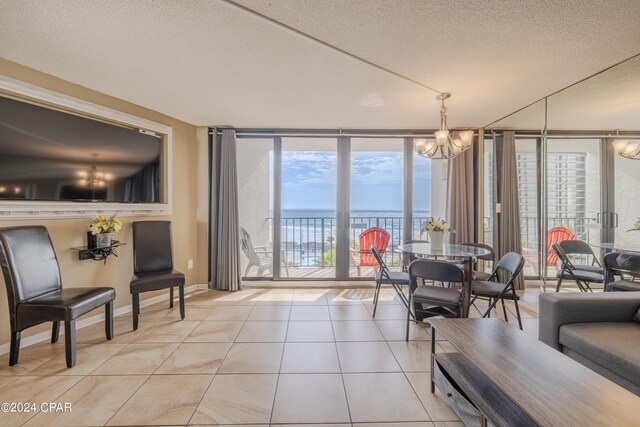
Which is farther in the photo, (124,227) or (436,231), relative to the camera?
(124,227)

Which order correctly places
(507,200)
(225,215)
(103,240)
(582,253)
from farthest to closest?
(225,215) → (507,200) → (582,253) → (103,240)

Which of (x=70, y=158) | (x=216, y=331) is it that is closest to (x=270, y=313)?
(x=216, y=331)

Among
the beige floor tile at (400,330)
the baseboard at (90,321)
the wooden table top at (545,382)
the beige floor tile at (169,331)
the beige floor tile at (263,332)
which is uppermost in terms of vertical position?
the wooden table top at (545,382)

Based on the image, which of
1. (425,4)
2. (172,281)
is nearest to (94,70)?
(172,281)

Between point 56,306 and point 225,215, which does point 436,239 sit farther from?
point 56,306

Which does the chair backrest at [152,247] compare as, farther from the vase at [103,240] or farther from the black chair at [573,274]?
the black chair at [573,274]

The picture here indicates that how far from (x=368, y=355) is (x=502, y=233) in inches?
116

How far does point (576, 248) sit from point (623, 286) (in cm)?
73

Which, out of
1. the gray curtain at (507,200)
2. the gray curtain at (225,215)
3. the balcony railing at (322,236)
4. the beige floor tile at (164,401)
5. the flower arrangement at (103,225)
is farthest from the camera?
the balcony railing at (322,236)

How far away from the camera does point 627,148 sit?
105 inches

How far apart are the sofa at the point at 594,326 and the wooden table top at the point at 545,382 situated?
17.9 inches

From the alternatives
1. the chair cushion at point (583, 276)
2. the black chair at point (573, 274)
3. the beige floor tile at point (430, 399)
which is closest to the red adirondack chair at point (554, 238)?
the black chair at point (573, 274)

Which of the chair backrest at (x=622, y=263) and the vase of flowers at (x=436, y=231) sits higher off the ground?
the vase of flowers at (x=436, y=231)

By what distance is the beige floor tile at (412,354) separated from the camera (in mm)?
Answer: 2188
